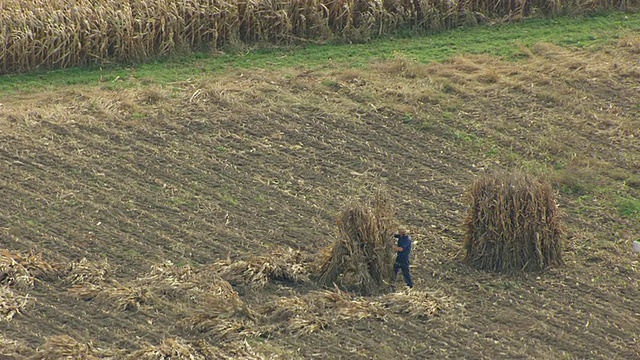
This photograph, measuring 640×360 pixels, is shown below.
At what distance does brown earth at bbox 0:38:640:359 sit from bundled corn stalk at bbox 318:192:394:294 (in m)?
0.38

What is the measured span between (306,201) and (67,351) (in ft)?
15.0

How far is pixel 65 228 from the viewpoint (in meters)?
14.3

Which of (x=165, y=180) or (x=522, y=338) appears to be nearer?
(x=522, y=338)

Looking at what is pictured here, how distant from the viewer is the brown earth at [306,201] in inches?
480

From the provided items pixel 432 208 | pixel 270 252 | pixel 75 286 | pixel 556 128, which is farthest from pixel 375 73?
pixel 75 286

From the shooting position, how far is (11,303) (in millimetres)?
12531

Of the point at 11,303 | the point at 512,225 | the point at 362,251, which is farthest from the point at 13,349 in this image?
the point at 512,225

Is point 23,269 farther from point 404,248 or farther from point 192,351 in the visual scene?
point 404,248

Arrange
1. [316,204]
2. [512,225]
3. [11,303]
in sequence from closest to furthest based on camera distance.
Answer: [11,303], [512,225], [316,204]

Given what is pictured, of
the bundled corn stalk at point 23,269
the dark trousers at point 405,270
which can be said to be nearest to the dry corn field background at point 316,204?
the bundled corn stalk at point 23,269

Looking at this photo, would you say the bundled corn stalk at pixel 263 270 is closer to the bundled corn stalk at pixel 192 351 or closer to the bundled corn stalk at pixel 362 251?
the bundled corn stalk at pixel 362 251

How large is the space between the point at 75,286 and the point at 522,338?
5.11 meters

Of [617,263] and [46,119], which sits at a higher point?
[46,119]

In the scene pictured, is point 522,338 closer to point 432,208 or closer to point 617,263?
point 617,263
